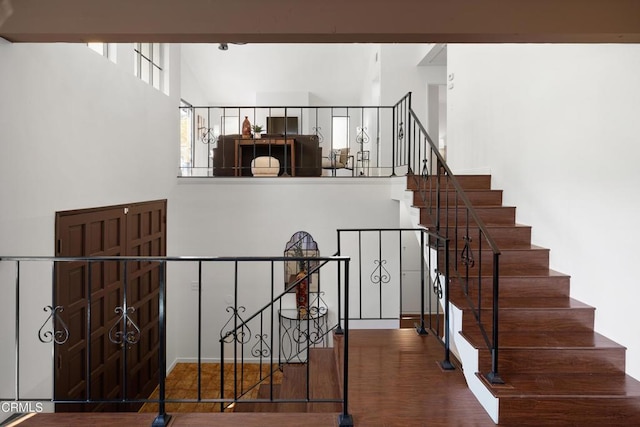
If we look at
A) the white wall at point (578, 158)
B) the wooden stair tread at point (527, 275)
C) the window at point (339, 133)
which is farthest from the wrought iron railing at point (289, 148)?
the wooden stair tread at point (527, 275)

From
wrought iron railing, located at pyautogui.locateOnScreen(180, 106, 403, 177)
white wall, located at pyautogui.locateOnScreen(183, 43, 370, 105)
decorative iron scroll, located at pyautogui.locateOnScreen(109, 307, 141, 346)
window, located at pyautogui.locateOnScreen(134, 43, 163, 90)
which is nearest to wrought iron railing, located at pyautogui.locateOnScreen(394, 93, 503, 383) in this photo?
wrought iron railing, located at pyautogui.locateOnScreen(180, 106, 403, 177)

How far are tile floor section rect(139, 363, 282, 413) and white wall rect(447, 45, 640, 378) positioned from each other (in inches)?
146

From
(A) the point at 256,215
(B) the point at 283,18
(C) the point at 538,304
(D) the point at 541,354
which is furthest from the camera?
(A) the point at 256,215

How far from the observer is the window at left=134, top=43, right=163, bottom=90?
211 inches

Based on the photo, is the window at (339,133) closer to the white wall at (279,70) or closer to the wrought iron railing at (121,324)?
the white wall at (279,70)

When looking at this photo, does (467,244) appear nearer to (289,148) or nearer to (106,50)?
(106,50)

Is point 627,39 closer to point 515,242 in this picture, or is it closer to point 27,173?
point 515,242

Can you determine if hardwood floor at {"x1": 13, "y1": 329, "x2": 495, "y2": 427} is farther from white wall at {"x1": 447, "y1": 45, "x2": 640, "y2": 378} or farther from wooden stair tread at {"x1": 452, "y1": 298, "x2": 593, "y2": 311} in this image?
white wall at {"x1": 447, "y1": 45, "x2": 640, "y2": 378}

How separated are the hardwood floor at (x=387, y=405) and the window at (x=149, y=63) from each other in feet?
13.9

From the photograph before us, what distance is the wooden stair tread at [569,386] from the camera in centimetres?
246

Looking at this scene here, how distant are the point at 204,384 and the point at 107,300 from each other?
92.5 inches

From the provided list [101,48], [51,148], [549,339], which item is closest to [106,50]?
[101,48]

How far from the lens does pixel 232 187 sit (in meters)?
6.41

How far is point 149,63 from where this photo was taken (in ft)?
18.7
